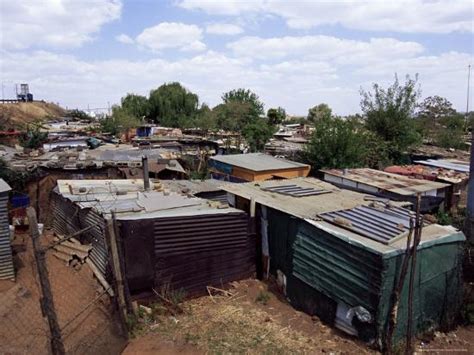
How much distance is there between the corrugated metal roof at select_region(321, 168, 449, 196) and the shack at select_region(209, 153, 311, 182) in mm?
2186

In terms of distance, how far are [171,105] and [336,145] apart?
116 feet

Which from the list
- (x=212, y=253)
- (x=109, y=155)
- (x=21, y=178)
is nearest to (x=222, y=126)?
(x=109, y=155)

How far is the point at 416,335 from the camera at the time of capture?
668cm

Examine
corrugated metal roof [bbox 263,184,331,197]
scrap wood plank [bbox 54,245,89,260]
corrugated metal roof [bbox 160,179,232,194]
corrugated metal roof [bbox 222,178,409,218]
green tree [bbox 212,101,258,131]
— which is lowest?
scrap wood plank [bbox 54,245,89,260]

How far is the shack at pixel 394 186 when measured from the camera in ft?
38.3

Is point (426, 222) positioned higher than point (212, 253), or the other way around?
point (426, 222)

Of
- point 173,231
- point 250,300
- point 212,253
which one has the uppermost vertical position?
point 173,231

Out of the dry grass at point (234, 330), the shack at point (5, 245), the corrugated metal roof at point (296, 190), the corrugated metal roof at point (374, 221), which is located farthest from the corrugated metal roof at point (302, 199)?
the shack at point (5, 245)

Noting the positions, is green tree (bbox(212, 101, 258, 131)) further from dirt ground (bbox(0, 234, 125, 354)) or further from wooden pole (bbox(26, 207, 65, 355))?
wooden pole (bbox(26, 207, 65, 355))

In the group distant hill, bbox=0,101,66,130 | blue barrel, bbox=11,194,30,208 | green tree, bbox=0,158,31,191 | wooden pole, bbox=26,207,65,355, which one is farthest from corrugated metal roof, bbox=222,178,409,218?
distant hill, bbox=0,101,66,130

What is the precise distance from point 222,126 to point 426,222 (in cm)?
3043

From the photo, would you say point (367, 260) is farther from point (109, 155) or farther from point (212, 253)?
point (109, 155)

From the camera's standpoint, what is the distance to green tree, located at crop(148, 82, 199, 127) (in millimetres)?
49188

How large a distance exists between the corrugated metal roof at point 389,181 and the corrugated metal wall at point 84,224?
7846mm
